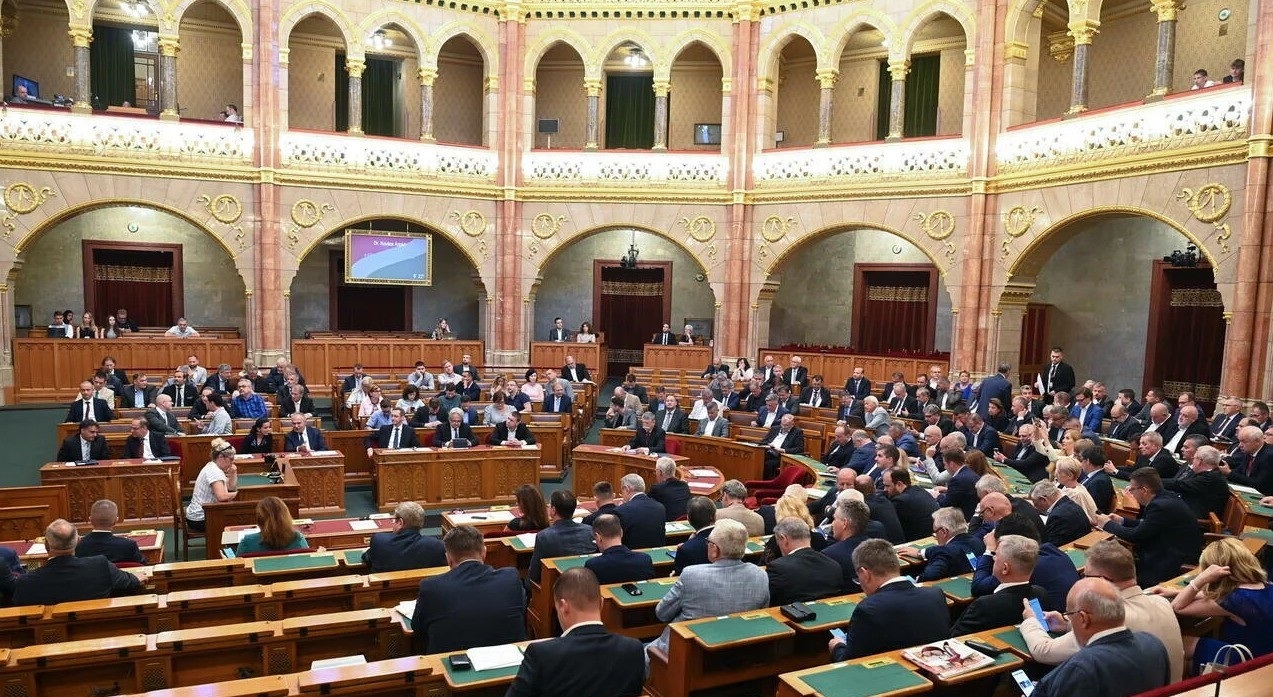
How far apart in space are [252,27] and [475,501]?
38.9ft

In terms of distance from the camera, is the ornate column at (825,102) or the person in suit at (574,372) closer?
the person in suit at (574,372)

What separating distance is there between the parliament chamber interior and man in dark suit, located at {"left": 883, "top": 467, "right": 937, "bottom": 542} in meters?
0.04

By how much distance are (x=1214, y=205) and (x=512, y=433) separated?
10474 millimetres

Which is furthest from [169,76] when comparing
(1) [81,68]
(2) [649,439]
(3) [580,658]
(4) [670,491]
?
(3) [580,658]

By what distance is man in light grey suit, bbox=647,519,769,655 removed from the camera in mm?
4984

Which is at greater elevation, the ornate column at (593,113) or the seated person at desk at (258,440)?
the ornate column at (593,113)

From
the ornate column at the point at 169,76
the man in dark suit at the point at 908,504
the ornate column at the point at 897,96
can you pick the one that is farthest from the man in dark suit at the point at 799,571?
the ornate column at the point at 169,76

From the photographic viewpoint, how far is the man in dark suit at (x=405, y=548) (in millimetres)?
6059

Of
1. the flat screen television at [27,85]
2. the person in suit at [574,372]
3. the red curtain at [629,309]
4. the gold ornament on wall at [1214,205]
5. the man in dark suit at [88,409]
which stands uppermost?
the flat screen television at [27,85]

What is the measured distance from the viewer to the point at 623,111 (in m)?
21.5

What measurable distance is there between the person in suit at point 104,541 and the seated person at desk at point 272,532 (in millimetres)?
770

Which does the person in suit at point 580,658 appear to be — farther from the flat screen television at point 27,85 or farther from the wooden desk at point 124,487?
the flat screen television at point 27,85

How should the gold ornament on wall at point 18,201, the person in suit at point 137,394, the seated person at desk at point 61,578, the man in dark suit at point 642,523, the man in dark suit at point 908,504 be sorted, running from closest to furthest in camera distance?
the seated person at desk at point 61,578 < the man in dark suit at point 642,523 < the man in dark suit at point 908,504 < the person in suit at point 137,394 < the gold ornament on wall at point 18,201

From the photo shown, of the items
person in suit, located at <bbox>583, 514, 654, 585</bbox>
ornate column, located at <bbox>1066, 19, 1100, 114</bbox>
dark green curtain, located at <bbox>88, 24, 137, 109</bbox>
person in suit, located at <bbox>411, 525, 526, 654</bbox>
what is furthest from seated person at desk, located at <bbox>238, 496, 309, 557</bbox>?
dark green curtain, located at <bbox>88, 24, 137, 109</bbox>
